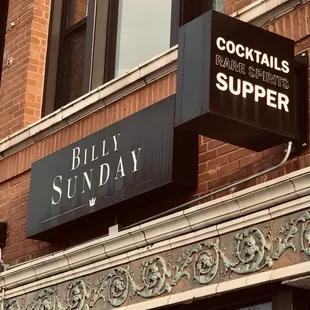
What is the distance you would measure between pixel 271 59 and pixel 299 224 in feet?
3.95

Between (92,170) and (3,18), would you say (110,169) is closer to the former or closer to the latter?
(92,170)

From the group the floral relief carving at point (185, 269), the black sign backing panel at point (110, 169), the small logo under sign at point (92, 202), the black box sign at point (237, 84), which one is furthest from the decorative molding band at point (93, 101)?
the floral relief carving at point (185, 269)

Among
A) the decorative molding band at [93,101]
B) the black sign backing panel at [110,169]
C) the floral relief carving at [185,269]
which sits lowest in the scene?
the floral relief carving at [185,269]

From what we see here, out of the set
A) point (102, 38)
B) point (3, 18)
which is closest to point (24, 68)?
point (102, 38)

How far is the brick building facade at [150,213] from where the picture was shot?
265 inches

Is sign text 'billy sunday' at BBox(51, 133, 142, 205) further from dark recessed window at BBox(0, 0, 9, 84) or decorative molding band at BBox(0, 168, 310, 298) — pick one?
dark recessed window at BBox(0, 0, 9, 84)

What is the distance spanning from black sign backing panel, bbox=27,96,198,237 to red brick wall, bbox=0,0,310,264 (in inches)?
8.9

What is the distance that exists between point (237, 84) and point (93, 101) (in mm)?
2592

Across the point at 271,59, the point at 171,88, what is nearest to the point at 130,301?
the point at 171,88

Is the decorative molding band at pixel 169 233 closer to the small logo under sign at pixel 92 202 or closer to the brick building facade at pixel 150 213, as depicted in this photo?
the brick building facade at pixel 150 213

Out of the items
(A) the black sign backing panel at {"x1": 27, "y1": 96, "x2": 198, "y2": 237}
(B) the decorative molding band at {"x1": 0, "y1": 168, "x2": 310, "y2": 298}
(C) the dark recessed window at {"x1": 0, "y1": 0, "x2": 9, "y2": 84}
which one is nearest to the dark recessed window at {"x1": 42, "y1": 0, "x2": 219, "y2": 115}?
(A) the black sign backing panel at {"x1": 27, "y1": 96, "x2": 198, "y2": 237}

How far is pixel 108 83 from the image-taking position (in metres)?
8.86

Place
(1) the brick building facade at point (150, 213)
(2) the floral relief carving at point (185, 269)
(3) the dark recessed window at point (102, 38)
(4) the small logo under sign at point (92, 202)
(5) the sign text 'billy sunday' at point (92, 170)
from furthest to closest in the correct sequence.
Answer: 1. (3) the dark recessed window at point (102, 38)
2. (4) the small logo under sign at point (92, 202)
3. (5) the sign text 'billy sunday' at point (92, 170)
4. (1) the brick building facade at point (150, 213)
5. (2) the floral relief carving at point (185, 269)

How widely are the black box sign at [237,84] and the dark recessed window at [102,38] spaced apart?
1.97 meters
